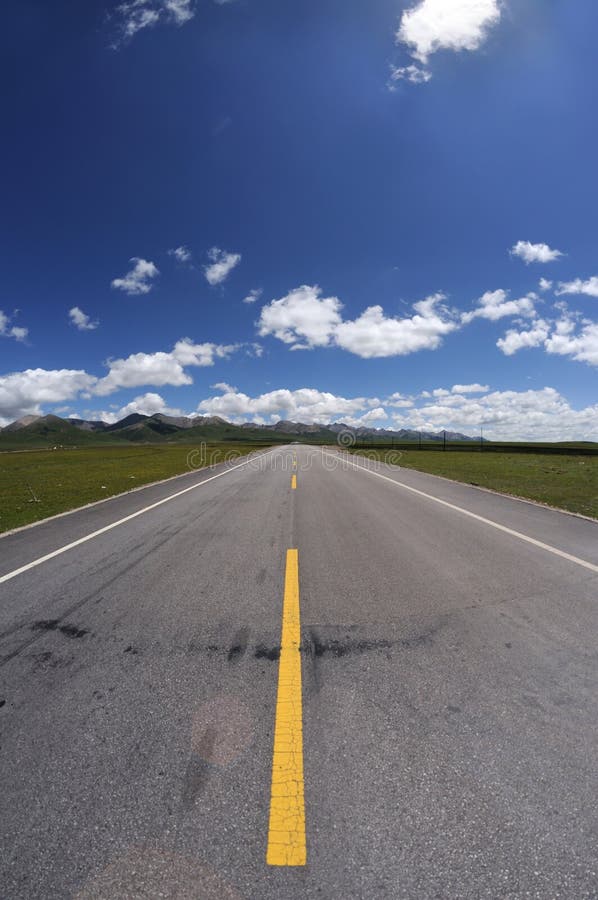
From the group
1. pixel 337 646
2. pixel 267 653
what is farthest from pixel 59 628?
pixel 337 646

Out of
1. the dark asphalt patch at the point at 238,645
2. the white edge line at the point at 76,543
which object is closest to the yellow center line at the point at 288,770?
the dark asphalt patch at the point at 238,645

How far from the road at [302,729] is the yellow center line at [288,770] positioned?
0.01 metres

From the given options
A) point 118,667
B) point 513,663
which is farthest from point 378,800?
point 118,667

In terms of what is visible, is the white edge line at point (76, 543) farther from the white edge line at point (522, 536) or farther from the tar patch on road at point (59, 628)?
the white edge line at point (522, 536)

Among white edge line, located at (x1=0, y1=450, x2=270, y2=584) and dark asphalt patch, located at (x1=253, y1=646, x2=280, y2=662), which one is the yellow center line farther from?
white edge line, located at (x1=0, y1=450, x2=270, y2=584)

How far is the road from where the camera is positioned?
5.67ft

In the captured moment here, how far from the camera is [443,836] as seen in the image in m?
1.83

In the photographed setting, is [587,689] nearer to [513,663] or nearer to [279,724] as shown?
[513,663]

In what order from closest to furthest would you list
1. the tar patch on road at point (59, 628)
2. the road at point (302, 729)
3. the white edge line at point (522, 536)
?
the road at point (302, 729), the tar patch on road at point (59, 628), the white edge line at point (522, 536)

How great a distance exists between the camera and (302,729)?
8.07 ft

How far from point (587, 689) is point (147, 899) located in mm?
3065

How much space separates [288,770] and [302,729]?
1.04ft

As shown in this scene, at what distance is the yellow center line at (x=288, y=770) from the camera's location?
176 centimetres

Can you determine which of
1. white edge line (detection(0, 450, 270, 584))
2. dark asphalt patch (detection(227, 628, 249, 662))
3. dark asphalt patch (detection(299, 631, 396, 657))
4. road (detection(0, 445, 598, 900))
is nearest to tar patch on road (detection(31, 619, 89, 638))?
road (detection(0, 445, 598, 900))
